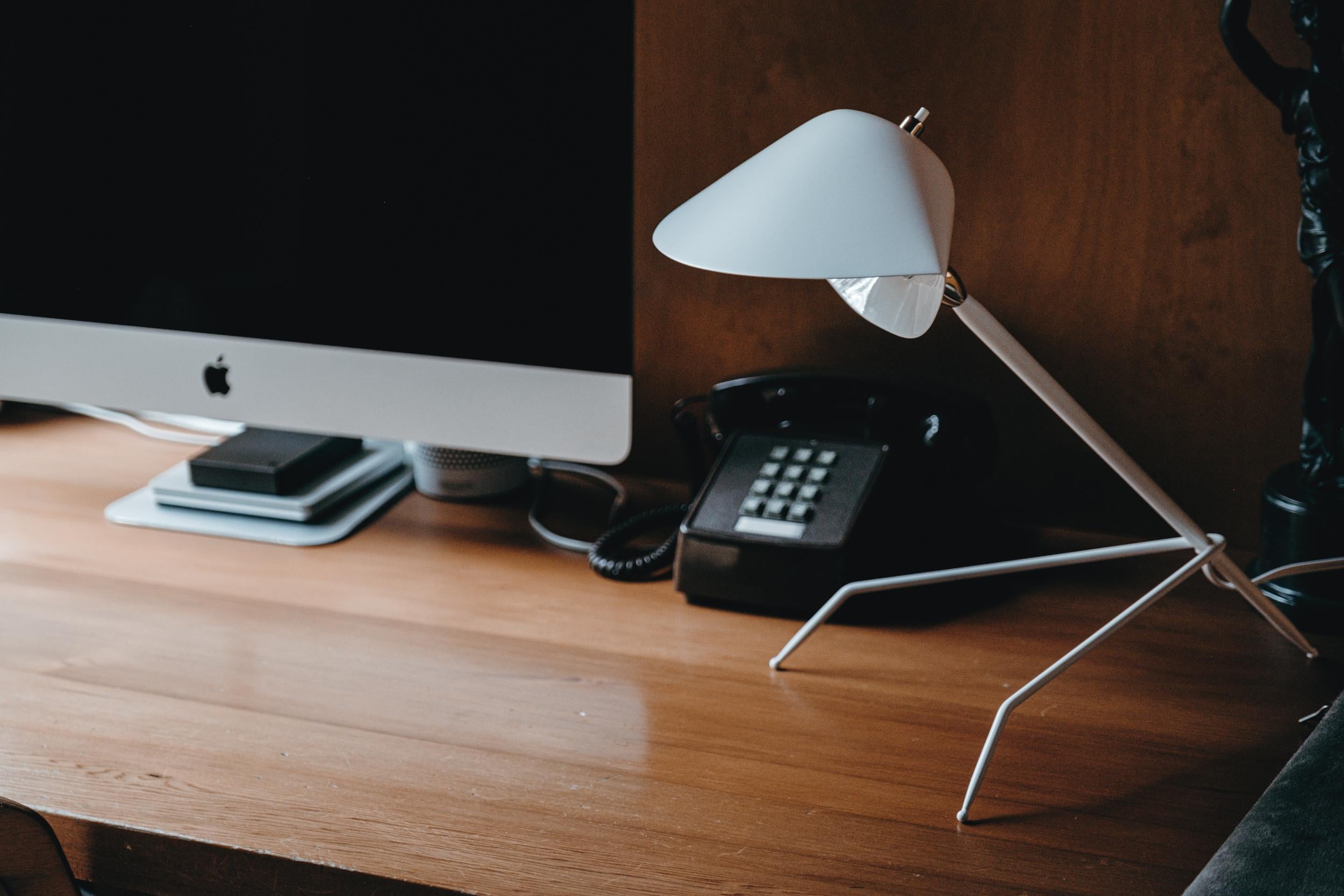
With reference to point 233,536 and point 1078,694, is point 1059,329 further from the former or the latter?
point 233,536

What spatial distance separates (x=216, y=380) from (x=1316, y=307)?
2.86 feet

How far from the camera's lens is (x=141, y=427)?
124 cm

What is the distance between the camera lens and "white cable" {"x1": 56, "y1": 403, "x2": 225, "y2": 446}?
1.22 metres

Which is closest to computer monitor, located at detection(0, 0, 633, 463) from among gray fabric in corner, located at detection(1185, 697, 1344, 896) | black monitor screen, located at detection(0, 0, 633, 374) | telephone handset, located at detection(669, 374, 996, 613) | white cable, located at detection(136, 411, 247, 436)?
black monitor screen, located at detection(0, 0, 633, 374)

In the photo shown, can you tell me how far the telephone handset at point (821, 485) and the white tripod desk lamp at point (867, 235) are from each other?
8.1 inches

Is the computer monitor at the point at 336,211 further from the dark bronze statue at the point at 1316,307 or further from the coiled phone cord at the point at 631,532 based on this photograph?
the dark bronze statue at the point at 1316,307

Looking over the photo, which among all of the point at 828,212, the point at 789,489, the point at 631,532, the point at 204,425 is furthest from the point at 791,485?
the point at 204,425

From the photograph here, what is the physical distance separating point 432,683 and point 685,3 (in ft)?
2.04

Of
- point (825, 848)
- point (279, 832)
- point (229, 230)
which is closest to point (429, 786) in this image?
point (279, 832)

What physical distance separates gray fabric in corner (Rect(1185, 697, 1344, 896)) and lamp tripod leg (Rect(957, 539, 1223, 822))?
146mm

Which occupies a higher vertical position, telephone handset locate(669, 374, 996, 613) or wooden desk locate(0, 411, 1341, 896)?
telephone handset locate(669, 374, 996, 613)

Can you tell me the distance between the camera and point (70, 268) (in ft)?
3.26

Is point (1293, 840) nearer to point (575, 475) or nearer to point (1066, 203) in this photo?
point (1066, 203)

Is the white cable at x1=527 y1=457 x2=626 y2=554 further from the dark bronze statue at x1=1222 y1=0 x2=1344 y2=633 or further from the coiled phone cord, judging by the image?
the dark bronze statue at x1=1222 y1=0 x2=1344 y2=633
